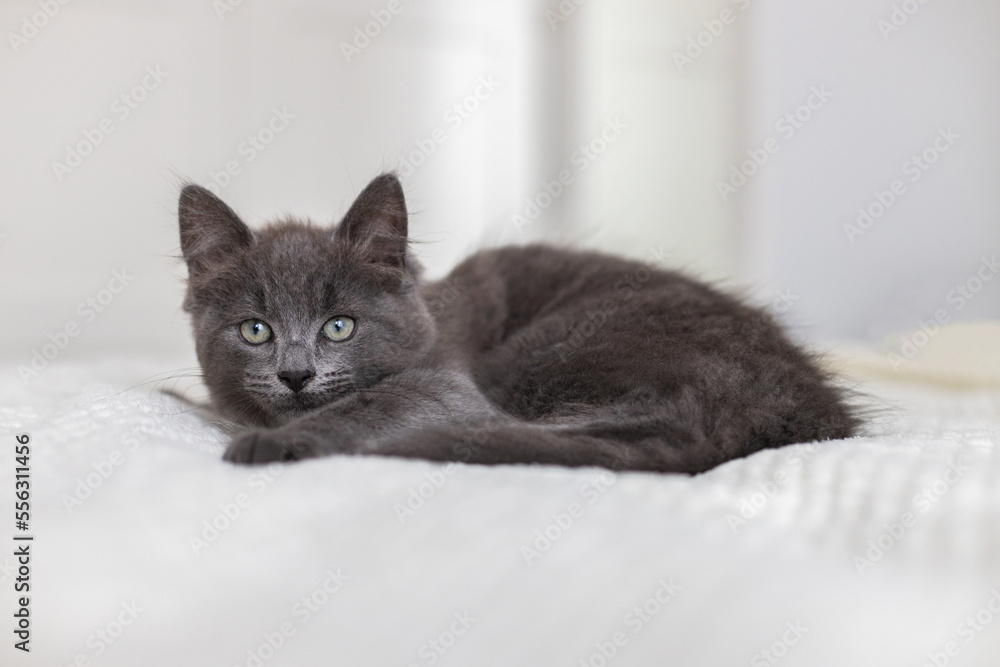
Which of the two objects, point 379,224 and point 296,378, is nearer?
point 296,378

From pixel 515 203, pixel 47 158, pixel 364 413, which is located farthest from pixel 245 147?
pixel 364 413

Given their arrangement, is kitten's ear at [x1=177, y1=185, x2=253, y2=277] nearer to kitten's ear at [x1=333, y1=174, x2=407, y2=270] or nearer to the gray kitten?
the gray kitten

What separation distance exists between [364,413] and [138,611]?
597 mm

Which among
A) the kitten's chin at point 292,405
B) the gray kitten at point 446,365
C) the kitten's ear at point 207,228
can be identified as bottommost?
the kitten's chin at point 292,405

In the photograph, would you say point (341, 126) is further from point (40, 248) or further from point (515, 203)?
point (40, 248)

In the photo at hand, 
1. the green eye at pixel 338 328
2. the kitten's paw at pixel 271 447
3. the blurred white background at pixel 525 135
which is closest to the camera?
the kitten's paw at pixel 271 447

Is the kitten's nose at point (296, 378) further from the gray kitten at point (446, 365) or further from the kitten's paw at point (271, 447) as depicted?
the kitten's paw at point (271, 447)

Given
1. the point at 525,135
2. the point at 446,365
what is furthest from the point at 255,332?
the point at 525,135

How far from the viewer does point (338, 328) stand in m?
1.64

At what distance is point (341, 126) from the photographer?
4.47 meters

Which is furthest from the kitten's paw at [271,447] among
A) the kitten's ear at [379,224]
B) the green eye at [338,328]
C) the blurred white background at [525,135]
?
the blurred white background at [525,135]

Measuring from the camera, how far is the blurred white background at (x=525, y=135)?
3873mm

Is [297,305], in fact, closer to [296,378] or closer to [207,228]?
[296,378]

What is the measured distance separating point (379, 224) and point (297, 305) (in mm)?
276
